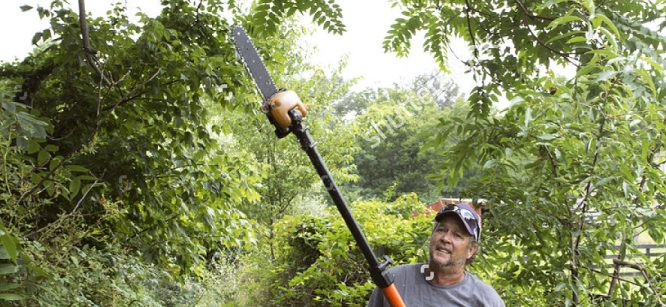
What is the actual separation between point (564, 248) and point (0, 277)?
6.88ft

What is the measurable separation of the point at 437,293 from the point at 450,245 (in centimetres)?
16

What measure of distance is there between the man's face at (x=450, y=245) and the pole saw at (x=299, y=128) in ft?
1.17

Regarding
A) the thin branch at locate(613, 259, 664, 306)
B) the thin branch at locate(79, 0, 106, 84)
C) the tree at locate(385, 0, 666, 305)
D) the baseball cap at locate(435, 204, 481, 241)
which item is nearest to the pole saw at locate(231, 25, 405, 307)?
the baseball cap at locate(435, 204, 481, 241)

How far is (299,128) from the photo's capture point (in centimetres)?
166

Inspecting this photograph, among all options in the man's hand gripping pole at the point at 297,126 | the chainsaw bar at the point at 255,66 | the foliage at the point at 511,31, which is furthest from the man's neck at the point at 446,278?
the foliage at the point at 511,31

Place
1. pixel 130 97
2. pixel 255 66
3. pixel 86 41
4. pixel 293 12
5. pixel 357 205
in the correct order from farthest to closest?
pixel 357 205
pixel 130 97
pixel 293 12
pixel 86 41
pixel 255 66

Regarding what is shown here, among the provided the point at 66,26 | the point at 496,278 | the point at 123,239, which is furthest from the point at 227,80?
the point at 496,278

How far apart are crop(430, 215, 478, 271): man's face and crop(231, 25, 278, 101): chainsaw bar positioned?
79 centimetres

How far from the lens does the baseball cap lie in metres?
2.12

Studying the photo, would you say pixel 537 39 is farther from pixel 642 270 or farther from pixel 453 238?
pixel 453 238

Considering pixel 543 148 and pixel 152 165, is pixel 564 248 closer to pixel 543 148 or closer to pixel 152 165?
pixel 543 148

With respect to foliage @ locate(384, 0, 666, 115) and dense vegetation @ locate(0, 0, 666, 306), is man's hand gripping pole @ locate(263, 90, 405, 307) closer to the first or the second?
dense vegetation @ locate(0, 0, 666, 306)

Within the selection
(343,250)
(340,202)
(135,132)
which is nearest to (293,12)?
(135,132)

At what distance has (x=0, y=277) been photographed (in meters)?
2.07
